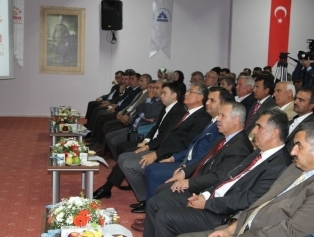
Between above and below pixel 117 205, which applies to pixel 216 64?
above

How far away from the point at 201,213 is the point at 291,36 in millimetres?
9715

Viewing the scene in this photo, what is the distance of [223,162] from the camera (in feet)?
12.6

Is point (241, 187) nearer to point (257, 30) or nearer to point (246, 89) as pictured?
point (246, 89)

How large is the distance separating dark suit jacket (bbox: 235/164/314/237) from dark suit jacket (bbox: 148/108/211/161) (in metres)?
2.01

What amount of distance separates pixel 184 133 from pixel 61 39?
7.51 m

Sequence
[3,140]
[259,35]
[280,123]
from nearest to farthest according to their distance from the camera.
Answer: [280,123] < [3,140] < [259,35]

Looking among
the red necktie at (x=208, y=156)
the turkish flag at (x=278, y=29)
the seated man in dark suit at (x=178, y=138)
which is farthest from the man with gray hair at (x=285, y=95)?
the turkish flag at (x=278, y=29)

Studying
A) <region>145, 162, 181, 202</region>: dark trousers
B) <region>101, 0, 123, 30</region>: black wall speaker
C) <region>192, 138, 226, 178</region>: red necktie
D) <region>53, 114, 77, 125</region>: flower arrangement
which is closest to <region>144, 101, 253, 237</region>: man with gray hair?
<region>192, 138, 226, 178</region>: red necktie

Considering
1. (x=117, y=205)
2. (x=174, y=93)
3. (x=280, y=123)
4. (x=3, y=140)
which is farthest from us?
(x=3, y=140)

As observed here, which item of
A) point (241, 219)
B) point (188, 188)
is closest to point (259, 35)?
point (188, 188)

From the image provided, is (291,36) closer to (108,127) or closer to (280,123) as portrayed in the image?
(108,127)

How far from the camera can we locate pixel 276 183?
10.2ft

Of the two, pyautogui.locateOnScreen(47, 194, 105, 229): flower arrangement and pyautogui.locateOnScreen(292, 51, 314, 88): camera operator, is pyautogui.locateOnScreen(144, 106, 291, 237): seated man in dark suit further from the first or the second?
pyautogui.locateOnScreen(292, 51, 314, 88): camera operator

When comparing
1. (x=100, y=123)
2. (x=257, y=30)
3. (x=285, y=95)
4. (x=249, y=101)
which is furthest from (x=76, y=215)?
(x=257, y=30)
